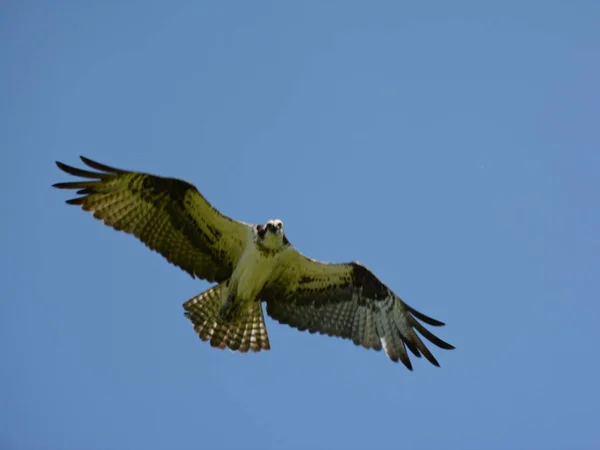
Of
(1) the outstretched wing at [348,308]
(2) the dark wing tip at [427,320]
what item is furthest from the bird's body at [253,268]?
(2) the dark wing tip at [427,320]

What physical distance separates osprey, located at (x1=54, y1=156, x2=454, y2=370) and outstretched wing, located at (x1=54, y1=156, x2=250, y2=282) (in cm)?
1

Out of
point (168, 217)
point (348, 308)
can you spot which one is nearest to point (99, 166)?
point (168, 217)

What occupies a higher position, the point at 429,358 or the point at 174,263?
the point at 429,358

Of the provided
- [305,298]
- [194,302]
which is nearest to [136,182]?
[194,302]

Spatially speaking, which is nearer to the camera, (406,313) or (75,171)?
(75,171)

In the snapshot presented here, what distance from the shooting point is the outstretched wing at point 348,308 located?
48.7ft

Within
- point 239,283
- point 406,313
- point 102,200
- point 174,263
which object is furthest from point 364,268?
point 102,200

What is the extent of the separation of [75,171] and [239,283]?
2733 millimetres

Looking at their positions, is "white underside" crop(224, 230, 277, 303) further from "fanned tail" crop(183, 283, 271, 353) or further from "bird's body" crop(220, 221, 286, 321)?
"fanned tail" crop(183, 283, 271, 353)

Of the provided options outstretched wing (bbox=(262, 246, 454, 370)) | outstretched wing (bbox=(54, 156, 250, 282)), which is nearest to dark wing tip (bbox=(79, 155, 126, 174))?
outstretched wing (bbox=(54, 156, 250, 282))

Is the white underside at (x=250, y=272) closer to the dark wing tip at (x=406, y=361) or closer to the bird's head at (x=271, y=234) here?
the bird's head at (x=271, y=234)

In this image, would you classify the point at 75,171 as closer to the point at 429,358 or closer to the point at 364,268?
the point at 364,268

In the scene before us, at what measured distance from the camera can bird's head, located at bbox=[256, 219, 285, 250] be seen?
14.0m

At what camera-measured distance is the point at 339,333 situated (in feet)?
49.2
